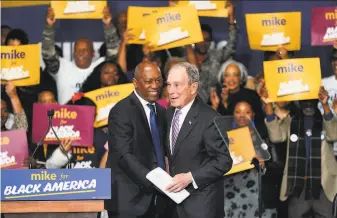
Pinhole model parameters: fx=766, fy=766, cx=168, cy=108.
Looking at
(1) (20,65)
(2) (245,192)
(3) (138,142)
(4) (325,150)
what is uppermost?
(1) (20,65)

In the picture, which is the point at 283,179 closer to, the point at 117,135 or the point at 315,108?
the point at 315,108

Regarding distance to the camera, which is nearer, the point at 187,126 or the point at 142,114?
the point at 187,126

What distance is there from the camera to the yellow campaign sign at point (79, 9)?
25.4 ft

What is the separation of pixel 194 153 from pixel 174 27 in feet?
8.58

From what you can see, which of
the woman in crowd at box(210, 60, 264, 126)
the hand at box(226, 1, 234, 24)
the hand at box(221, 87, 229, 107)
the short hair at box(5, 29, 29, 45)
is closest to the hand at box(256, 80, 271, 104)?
the woman in crowd at box(210, 60, 264, 126)

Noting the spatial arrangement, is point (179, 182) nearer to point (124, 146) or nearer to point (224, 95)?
point (124, 146)

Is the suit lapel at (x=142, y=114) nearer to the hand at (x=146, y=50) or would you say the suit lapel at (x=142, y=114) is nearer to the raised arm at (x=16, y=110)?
the hand at (x=146, y=50)

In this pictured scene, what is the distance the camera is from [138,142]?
5.09 metres

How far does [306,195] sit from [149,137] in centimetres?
203

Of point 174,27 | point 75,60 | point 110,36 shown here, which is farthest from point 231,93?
point 75,60

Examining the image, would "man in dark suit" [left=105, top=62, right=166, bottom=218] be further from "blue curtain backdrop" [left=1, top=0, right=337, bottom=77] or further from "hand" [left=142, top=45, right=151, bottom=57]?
"blue curtain backdrop" [left=1, top=0, right=337, bottom=77]

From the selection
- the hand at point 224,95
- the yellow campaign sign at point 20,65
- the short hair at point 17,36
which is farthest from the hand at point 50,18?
the hand at point 224,95

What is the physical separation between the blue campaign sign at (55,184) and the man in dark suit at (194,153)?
17.5 inches

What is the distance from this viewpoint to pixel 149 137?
5.12 metres
